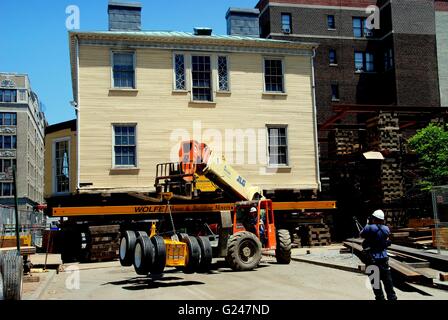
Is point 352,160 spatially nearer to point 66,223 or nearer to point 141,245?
point 66,223

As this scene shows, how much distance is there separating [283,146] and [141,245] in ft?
50.6

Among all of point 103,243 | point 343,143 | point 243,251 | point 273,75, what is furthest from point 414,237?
point 103,243

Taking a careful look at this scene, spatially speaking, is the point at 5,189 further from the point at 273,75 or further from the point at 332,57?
the point at 273,75

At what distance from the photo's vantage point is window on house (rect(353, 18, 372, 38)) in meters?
52.4

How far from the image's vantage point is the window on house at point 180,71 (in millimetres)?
26641

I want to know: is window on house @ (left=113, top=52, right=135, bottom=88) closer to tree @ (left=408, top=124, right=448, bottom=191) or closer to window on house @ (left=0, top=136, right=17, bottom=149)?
tree @ (left=408, top=124, right=448, bottom=191)

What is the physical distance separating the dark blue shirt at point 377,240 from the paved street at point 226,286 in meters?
1.97

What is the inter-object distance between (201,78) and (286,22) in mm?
26182

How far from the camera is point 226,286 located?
1391 cm

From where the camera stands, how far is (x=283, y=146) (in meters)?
27.8

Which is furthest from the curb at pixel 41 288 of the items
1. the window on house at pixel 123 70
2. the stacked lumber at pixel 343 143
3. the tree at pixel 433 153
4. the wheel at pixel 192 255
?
the tree at pixel 433 153

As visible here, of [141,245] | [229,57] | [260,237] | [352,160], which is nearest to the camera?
[141,245]

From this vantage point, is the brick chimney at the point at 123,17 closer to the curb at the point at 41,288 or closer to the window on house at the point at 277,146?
the window on house at the point at 277,146

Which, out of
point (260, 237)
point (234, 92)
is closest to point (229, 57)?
point (234, 92)
